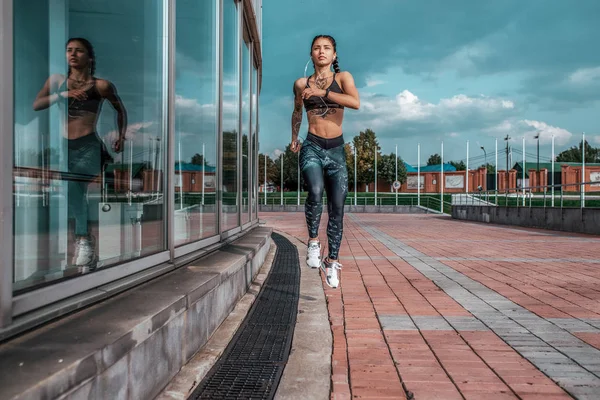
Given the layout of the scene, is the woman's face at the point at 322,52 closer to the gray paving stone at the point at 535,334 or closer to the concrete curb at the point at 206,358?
the concrete curb at the point at 206,358

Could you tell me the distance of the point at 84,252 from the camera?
2924mm

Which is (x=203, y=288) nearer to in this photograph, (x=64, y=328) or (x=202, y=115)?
(x=64, y=328)

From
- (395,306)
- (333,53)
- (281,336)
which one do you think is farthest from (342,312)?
(333,53)

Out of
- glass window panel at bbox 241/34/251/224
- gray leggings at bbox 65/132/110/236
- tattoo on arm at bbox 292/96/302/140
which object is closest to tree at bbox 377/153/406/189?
glass window panel at bbox 241/34/251/224

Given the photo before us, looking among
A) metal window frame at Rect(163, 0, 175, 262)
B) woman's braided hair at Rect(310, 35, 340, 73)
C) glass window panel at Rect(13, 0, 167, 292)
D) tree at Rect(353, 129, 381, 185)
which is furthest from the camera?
tree at Rect(353, 129, 381, 185)

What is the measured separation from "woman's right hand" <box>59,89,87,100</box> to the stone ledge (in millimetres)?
1125

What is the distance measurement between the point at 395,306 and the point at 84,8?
327 cm

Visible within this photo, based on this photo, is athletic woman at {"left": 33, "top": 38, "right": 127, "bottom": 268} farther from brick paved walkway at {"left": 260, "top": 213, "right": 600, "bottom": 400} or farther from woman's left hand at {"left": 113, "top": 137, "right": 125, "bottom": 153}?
brick paved walkway at {"left": 260, "top": 213, "right": 600, "bottom": 400}

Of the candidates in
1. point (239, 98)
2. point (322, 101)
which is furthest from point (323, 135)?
point (239, 98)

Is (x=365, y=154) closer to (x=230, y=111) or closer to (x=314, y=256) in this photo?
(x=230, y=111)

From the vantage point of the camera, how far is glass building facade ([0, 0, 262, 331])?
2166 mm

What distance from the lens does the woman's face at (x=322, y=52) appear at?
4.32 metres

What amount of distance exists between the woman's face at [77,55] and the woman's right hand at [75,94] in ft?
0.45

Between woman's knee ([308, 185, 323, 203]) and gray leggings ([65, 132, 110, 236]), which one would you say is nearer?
gray leggings ([65, 132, 110, 236])
